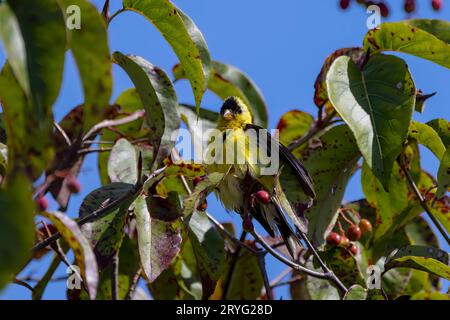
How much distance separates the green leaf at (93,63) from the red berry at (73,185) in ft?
6.43

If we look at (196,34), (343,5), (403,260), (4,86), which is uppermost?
(343,5)

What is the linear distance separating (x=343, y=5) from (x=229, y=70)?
2.79 feet

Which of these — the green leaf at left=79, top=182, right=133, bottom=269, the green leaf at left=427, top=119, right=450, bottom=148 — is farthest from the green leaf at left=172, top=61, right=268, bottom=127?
the green leaf at left=79, top=182, right=133, bottom=269

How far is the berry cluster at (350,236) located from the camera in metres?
3.18

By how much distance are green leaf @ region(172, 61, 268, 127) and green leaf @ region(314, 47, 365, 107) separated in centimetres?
69

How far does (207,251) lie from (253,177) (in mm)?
563

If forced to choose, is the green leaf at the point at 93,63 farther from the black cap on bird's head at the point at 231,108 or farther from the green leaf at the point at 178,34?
the black cap on bird's head at the point at 231,108

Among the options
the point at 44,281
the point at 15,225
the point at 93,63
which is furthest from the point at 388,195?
the point at 15,225

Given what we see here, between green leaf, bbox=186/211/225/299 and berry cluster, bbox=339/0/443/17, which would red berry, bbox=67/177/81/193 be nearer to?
green leaf, bbox=186/211/225/299

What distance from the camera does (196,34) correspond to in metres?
2.81

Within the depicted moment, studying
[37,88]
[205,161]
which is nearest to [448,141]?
[205,161]

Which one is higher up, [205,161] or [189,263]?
[205,161]

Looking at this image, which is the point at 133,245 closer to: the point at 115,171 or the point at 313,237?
the point at 115,171

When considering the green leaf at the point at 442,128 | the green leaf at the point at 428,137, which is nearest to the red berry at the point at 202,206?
the green leaf at the point at 428,137
